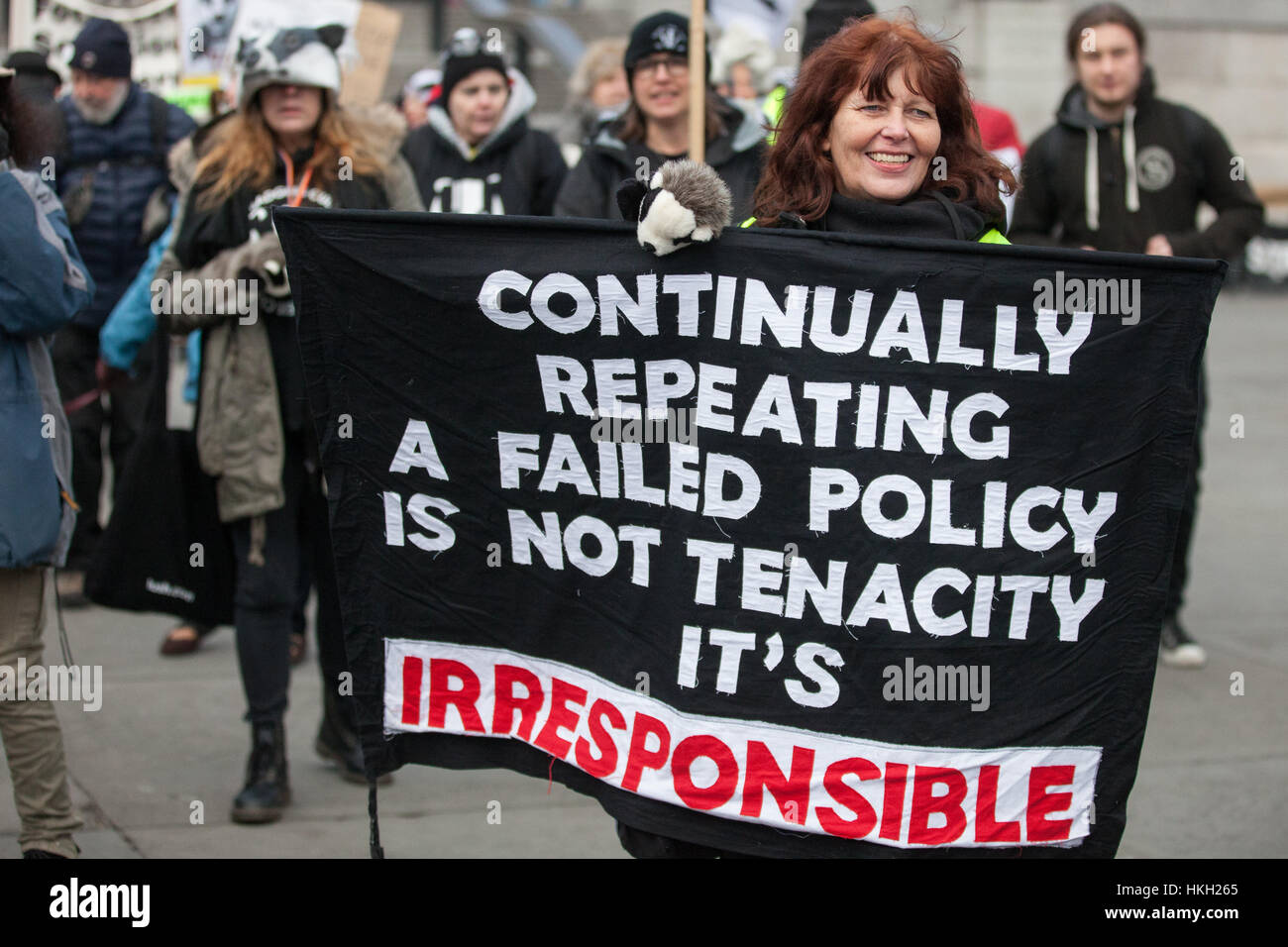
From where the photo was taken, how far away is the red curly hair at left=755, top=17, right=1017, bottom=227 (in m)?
3.12

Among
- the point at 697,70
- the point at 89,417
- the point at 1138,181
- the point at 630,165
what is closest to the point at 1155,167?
the point at 1138,181

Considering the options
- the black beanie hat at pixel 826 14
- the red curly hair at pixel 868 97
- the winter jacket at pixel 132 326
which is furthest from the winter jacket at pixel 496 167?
the red curly hair at pixel 868 97

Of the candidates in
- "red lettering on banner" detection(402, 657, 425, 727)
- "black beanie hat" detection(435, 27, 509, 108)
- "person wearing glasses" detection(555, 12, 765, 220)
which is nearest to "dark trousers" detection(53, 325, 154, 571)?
"black beanie hat" detection(435, 27, 509, 108)

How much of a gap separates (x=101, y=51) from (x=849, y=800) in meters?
5.15

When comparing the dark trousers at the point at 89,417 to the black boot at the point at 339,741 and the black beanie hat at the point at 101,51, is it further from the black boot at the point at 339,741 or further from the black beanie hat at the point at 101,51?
the black boot at the point at 339,741

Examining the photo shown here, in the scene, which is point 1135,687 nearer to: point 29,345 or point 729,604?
point 729,604

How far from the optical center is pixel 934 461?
3014 mm

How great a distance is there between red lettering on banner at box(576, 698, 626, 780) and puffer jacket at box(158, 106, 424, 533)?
66.1 inches

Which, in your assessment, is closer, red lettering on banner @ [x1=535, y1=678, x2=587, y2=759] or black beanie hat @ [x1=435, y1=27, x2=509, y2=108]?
red lettering on banner @ [x1=535, y1=678, x2=587, y2=759]

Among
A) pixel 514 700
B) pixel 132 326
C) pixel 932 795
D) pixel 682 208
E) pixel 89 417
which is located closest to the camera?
pixel 682 208

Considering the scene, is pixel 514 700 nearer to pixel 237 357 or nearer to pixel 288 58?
pixel 237 357

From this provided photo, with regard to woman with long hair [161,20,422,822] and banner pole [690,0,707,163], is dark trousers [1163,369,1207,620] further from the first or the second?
woman with long hair [161,20,422,822]

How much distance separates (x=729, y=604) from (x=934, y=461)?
1.54 feet

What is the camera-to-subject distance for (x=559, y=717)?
325 cm
